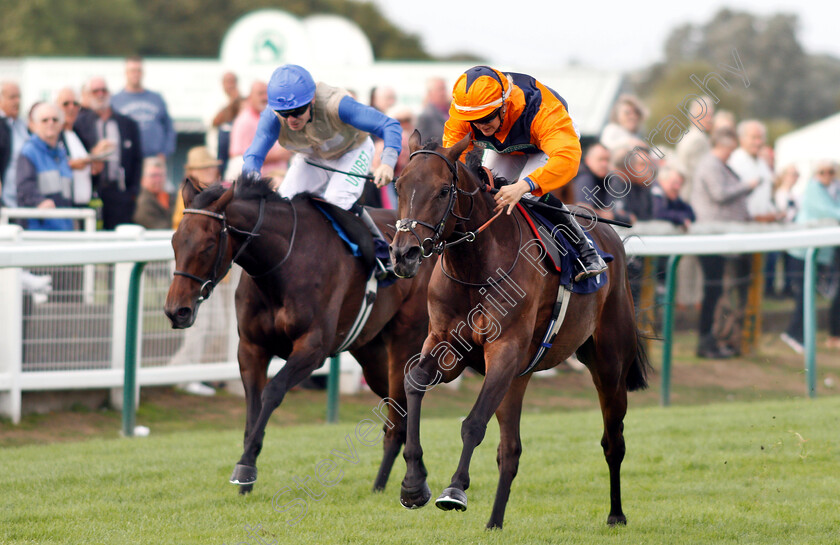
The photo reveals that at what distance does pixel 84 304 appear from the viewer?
7.57m

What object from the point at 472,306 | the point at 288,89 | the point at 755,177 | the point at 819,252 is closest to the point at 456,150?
the point at 472,306

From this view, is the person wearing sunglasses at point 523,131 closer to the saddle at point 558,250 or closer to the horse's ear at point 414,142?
the saddle at point 558,250

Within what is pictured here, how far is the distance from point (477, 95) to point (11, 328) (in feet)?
13.1

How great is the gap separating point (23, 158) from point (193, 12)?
47039 millimetres

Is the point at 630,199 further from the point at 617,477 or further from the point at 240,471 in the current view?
the point at 240,471

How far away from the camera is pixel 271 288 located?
5715 millimetres

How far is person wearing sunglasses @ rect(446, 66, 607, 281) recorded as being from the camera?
4.73 meters

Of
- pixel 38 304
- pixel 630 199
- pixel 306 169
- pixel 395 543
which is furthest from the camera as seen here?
pixel 630 199

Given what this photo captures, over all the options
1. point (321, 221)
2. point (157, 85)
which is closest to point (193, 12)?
point (157, 85)

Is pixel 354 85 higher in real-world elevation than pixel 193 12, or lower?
lower

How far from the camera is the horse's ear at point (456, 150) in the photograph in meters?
4.47

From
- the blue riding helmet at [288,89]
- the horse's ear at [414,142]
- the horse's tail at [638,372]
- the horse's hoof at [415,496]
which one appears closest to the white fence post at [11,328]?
the blue riding helmet at [288,89]

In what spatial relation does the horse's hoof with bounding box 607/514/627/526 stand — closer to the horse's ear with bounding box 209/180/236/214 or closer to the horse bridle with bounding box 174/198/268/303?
the horse bridle with bounding box 174/198/268/303

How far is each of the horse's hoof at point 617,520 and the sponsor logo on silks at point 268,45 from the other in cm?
1832
